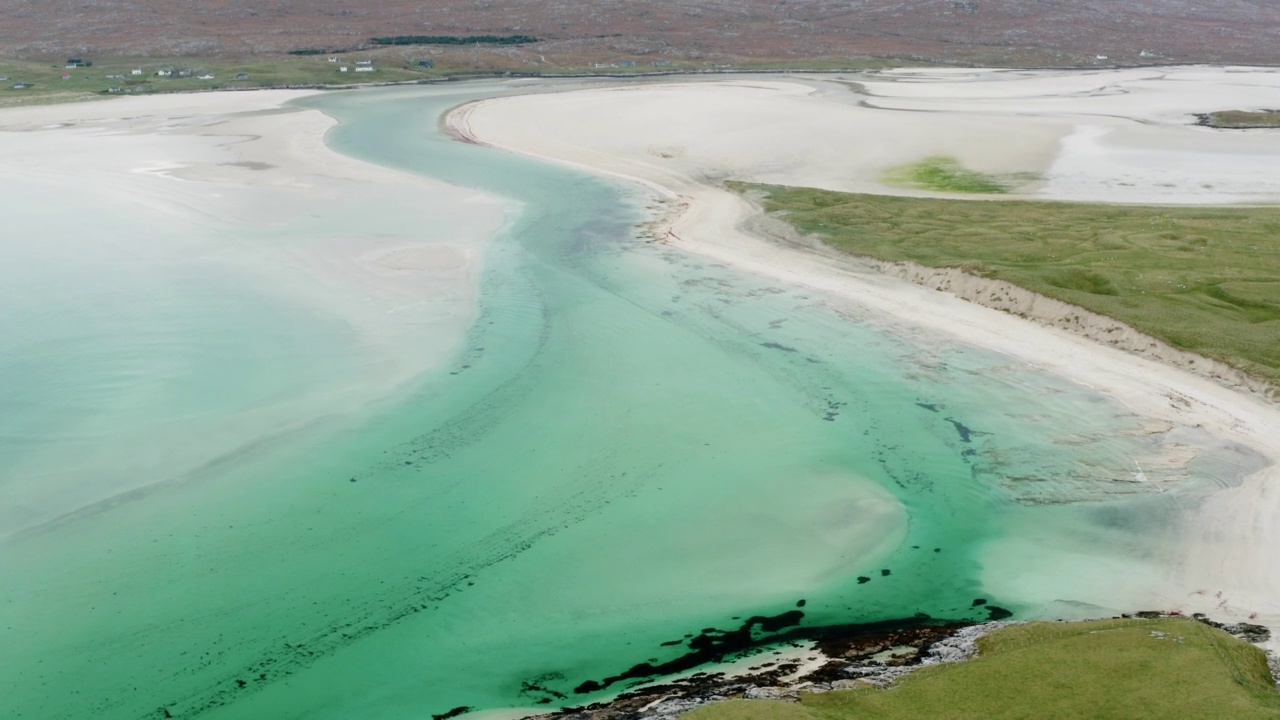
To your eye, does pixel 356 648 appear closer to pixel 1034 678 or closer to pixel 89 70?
pixel 1034 678

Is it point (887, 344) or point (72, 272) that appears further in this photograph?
point (72, 272)

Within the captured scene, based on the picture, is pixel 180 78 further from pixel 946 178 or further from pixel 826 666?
pixel 826 666

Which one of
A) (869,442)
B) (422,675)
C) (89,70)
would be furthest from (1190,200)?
(89,70)

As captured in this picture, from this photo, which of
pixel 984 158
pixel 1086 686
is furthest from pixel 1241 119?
pixel 1086 686

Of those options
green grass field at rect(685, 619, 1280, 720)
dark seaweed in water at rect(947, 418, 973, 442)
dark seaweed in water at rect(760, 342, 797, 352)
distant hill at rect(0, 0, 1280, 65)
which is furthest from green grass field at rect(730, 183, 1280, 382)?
distant hill at rect(0, 0, 1280, 65)

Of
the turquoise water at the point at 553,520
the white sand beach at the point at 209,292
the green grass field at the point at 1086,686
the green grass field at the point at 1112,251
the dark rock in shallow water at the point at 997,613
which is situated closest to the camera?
the green grass field at the point at 1086,686

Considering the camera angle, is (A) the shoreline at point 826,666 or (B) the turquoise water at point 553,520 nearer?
(A) the shoreline at point 826,666

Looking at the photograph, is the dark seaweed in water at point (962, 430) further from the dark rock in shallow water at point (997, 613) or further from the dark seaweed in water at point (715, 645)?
the dark seaweed in water at point (715, 645)

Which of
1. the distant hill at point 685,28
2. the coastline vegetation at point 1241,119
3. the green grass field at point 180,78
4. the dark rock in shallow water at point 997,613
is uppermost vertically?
the distant hill at point 685,28

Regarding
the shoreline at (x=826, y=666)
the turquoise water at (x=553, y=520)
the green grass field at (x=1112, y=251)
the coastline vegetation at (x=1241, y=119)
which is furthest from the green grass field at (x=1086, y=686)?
the coastline vegetation at (x=1241, y=119)
